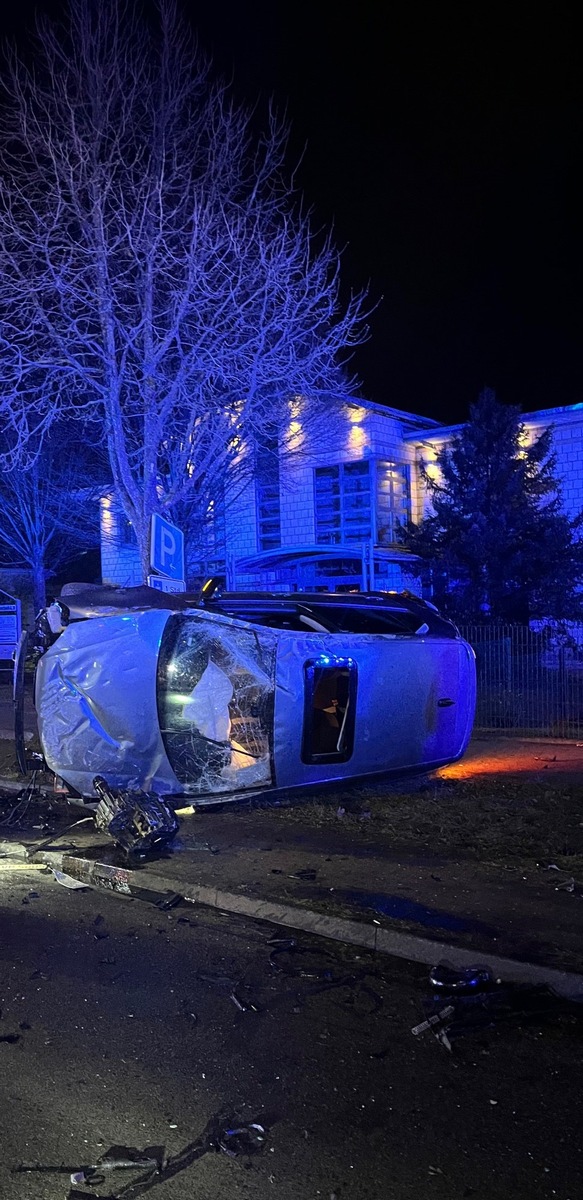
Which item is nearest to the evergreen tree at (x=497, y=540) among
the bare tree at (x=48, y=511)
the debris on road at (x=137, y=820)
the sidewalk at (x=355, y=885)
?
the bare tree at (x=48, y=511)

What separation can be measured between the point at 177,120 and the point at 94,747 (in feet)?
43.7

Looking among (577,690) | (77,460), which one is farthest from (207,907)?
(77,460)

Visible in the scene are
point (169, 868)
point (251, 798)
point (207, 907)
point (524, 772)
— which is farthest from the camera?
point (524, 772)

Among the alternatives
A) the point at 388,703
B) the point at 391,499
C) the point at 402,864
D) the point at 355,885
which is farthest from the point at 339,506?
the point at 355,885

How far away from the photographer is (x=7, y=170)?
16.1 meters

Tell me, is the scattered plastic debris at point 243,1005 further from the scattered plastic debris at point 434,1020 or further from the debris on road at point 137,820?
Answer: the debris on road at point 137,820

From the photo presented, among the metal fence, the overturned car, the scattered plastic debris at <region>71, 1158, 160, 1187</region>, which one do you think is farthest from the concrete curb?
the metal fence

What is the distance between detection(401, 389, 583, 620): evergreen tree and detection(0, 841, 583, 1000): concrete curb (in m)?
12.1

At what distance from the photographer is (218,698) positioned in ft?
25.0

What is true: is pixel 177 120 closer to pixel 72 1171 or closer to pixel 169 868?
pixel 169 868

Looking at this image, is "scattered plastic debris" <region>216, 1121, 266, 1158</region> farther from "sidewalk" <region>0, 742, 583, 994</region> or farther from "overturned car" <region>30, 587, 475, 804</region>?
"overturned car" <region>30, 587, 475, 804</region>

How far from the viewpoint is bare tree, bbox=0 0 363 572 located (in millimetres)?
16141

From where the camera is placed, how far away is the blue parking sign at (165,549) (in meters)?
11.5

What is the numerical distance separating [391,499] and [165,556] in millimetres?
13651
